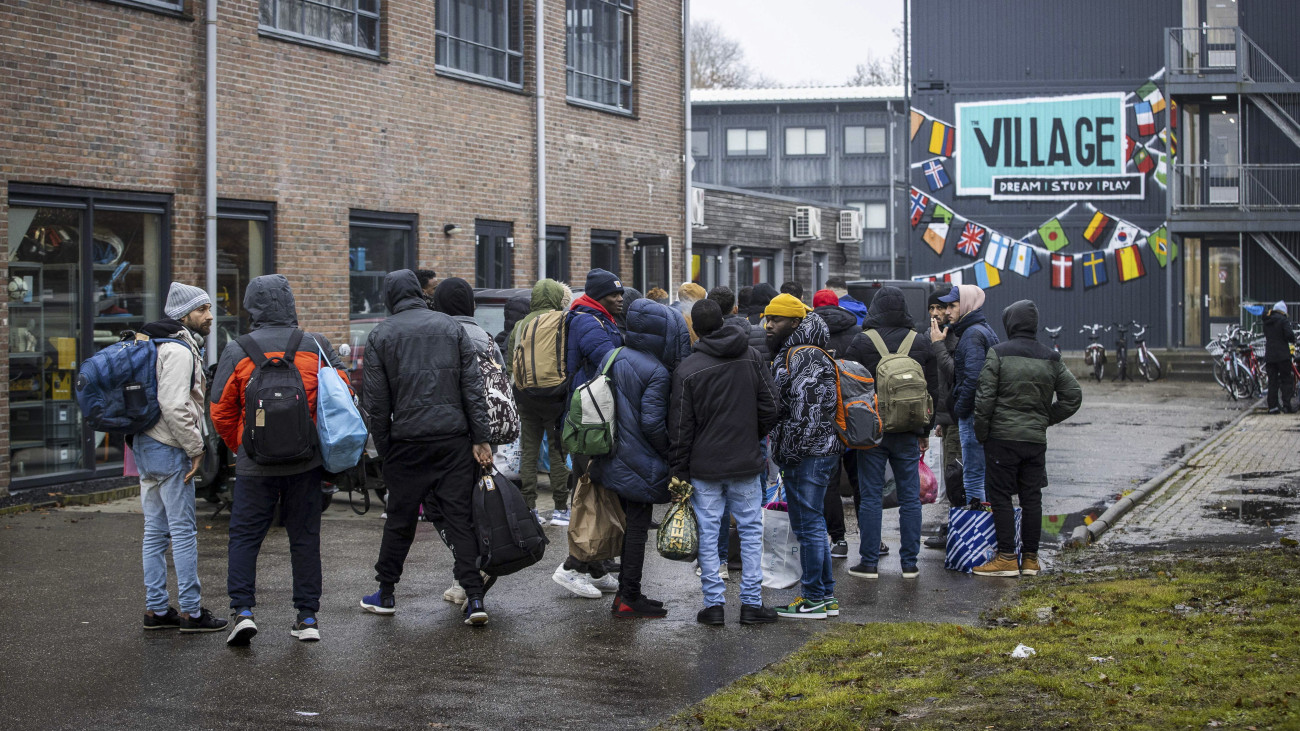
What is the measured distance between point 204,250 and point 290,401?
7.35 metres

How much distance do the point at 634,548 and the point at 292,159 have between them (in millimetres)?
8557

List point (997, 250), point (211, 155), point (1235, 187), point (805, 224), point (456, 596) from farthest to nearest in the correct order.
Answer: point (997, 250), point (1235, 187), point (805, 224), point (211, 155), point (456, 596)

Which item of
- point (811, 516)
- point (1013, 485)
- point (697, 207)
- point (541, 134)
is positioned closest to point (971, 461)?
point (1013, 485)

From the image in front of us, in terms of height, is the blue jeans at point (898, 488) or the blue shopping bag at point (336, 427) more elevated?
the blue shopping bag at point (336, 427)

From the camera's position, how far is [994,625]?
736cm

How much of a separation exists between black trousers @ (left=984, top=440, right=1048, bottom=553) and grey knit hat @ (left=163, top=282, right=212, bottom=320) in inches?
200

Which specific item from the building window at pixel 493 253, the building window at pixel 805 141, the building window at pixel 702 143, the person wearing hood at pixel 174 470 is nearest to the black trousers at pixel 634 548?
the person wearing hood at pixel 174 470

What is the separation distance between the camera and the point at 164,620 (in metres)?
7.13

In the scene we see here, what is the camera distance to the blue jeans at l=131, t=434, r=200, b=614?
22.8 ft

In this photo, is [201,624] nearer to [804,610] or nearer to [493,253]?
[804,610]

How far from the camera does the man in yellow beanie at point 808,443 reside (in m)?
7.61

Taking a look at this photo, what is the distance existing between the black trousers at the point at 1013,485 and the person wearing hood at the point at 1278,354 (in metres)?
14.7

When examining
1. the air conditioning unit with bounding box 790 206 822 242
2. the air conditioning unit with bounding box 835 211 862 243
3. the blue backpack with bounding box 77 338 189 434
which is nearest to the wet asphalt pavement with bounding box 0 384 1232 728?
the blue backpack with bounding box 77 338 189 434

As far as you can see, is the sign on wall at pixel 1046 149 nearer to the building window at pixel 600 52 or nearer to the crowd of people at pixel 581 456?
the building window at pixel 600 52
